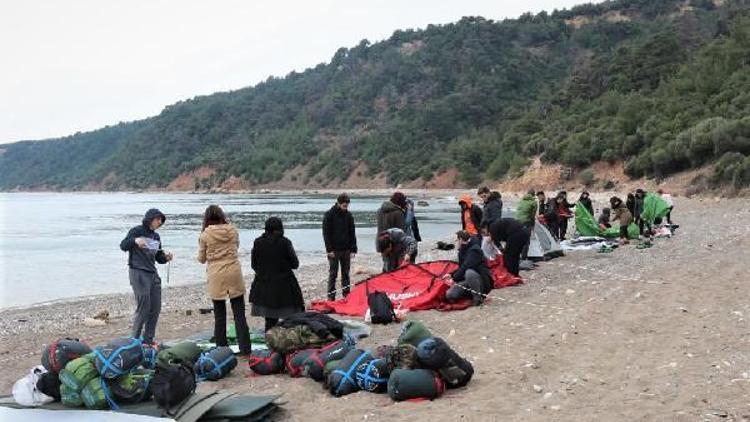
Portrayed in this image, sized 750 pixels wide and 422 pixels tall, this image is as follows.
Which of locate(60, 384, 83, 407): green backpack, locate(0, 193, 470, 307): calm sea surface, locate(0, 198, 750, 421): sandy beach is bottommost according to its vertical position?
locate(0, 193, 470, 307): calm sea surface

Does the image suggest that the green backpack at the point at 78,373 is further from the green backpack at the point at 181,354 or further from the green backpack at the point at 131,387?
the green backpack at the point at 181,354

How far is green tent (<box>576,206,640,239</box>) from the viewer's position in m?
18.2

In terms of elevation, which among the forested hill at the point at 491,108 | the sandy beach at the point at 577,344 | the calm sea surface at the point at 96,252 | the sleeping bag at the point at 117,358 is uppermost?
the forested hill at the point at 491,108

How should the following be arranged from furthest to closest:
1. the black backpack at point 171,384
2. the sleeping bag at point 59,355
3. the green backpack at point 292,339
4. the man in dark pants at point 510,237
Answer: the man in dark pants at point 510,237 → the green backpack at point 292,339 → the sleeping bag at point 59,355 → the black backpack at point 171,384

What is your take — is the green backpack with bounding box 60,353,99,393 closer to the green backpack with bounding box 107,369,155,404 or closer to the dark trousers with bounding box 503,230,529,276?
the green backpack with bounding box 107,369,155,404

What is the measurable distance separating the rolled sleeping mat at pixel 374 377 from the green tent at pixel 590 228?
41.6 feet

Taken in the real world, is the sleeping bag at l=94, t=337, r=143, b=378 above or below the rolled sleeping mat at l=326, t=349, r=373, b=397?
above

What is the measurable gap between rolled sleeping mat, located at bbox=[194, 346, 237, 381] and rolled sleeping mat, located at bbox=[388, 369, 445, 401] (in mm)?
1899

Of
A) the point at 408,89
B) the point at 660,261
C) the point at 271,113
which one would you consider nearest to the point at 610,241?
the point at 660,261

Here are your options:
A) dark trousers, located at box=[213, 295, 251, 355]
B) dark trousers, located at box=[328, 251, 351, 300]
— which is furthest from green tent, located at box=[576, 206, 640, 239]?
dark trousers, located at box=[213, 295, 251, 355]

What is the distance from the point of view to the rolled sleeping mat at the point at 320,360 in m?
6.86

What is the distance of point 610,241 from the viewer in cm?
1741

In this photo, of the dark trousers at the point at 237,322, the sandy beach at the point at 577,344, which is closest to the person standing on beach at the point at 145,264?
the dark trousers at the point at 237,322

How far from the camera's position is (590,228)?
18328 millimetres
